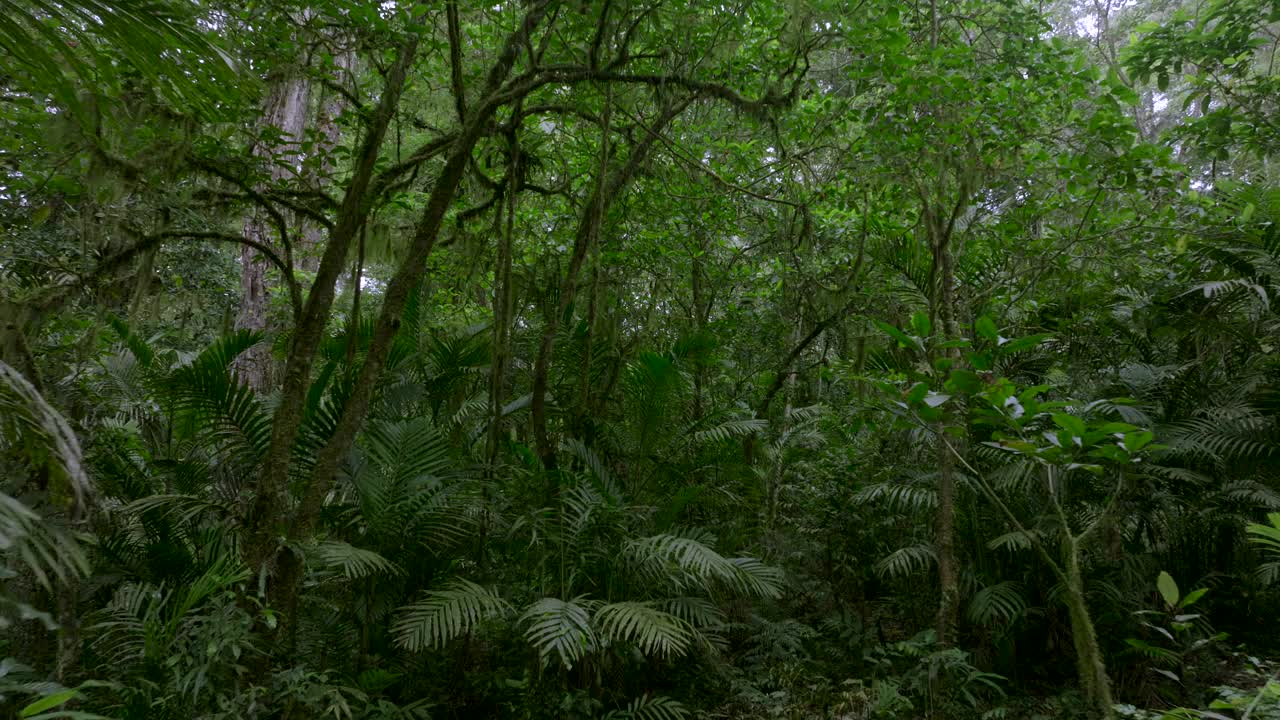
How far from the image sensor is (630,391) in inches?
212

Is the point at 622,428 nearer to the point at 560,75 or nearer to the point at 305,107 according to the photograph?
the point at 560,75

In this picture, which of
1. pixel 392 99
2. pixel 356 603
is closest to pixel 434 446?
pixel 356 603

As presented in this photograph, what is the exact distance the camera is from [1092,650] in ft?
7.84

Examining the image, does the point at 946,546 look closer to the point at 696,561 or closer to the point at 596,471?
the point at 696,561

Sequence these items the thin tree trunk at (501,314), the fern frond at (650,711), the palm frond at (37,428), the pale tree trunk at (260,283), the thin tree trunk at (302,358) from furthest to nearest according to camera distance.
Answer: the pale tree trunk at (260,283) < the thin tree trunk at (501,314) < the fern frond at (650,711) < the thin tree trunk at (302,358) < the palm frond at (37,428)

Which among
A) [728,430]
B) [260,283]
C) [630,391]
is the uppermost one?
[260,283]

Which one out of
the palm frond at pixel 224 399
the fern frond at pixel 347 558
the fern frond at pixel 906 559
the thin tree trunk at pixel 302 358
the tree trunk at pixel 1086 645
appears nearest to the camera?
the tree trunk at pixel 1086 645

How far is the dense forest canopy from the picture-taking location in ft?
12.5

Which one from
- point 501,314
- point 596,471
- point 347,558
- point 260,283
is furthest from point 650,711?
point 260,283

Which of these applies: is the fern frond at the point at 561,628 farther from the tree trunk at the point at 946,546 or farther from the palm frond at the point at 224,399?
the tree trunk at the point at 946,546

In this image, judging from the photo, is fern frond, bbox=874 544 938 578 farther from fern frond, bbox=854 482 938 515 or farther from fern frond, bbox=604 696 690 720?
fern frond, bbox=604 696 690 720

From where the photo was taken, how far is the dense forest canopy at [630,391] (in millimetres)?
3807

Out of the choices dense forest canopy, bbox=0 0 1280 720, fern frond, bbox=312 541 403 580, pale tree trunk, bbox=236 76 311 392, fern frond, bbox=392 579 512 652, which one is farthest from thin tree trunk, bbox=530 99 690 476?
pale tree trunk, bbox=236 76 311 392

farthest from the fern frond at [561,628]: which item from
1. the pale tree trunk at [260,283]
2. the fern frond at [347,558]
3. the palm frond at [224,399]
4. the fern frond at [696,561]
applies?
the pale tree trunk at [260,283]
